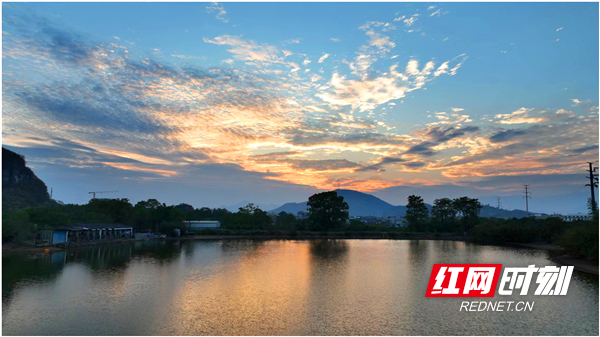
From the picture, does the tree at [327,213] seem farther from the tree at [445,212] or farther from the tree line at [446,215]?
the tree at [445,212]

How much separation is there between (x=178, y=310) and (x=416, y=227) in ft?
285

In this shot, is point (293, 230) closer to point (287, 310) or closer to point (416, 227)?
point (416, 227)

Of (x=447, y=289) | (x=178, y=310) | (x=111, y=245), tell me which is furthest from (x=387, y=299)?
(x=111, y=245)

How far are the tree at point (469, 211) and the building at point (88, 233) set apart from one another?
83.6 metres

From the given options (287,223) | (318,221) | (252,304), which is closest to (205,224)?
(287,223)

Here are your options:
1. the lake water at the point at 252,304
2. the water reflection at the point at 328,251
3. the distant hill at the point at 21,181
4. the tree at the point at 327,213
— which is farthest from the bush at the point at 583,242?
the distant hill at the point at 21,181

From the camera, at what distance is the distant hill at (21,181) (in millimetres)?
102625

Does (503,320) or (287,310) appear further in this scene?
(287,310)

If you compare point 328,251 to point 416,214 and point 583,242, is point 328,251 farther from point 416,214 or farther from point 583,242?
point 416,214

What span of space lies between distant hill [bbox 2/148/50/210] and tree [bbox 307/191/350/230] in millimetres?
80807

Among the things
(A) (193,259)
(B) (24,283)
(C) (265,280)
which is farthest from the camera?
(A) (193,259)

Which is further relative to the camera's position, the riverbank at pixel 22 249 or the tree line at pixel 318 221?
the tree line at pixel 318 221

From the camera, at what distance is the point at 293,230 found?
9469 centimetres

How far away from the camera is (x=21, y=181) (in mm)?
111938
